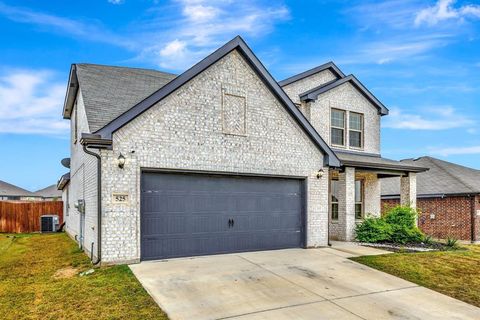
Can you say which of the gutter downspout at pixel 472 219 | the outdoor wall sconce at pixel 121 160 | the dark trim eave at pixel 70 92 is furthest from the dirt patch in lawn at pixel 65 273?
the gutter downspout at pixel 472 219

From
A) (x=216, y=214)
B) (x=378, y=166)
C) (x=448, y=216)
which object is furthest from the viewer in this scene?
(x=448, y=216)

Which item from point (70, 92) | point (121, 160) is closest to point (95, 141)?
point (121, 160)

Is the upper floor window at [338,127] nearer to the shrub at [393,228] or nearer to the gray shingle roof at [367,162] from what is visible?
the gray shingle roof at [367,162]

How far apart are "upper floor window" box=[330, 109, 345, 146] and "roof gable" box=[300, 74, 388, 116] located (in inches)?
47.3

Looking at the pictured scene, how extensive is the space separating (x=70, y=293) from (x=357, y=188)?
44.5 feet

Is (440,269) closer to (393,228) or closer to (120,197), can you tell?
(393,228)

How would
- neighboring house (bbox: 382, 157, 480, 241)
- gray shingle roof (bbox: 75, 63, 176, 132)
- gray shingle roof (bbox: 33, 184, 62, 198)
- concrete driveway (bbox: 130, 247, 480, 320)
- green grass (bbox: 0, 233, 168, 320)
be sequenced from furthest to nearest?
gray shingle roof (bbox: 33, 184, 62, 198) < neighboring house (bbox: 382, 157, 480, 241) < gray shingle roof (bbox: 75, 63, 176, 132) < concrete driveway (bbox: 130, 247, 480, 320) < green grass (bbox: 0, 233, 168, 320)

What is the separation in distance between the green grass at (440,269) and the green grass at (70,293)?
20.5 feet

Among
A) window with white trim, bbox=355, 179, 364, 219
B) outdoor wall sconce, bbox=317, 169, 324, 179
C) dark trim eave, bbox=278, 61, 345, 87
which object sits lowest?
window with white trim, bbox=355, 179, 364, 219

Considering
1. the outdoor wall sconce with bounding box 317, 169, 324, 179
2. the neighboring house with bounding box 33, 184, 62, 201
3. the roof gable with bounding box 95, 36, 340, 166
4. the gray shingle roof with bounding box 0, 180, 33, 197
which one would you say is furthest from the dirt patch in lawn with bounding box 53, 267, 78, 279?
the neighboring house with bounding box 33, 184, 62, 201

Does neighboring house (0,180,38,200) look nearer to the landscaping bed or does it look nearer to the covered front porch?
the covered front porch

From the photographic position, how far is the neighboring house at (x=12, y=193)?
4181 cm

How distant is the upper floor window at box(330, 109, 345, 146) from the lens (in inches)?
617

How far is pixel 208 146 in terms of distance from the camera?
32.1 ft
